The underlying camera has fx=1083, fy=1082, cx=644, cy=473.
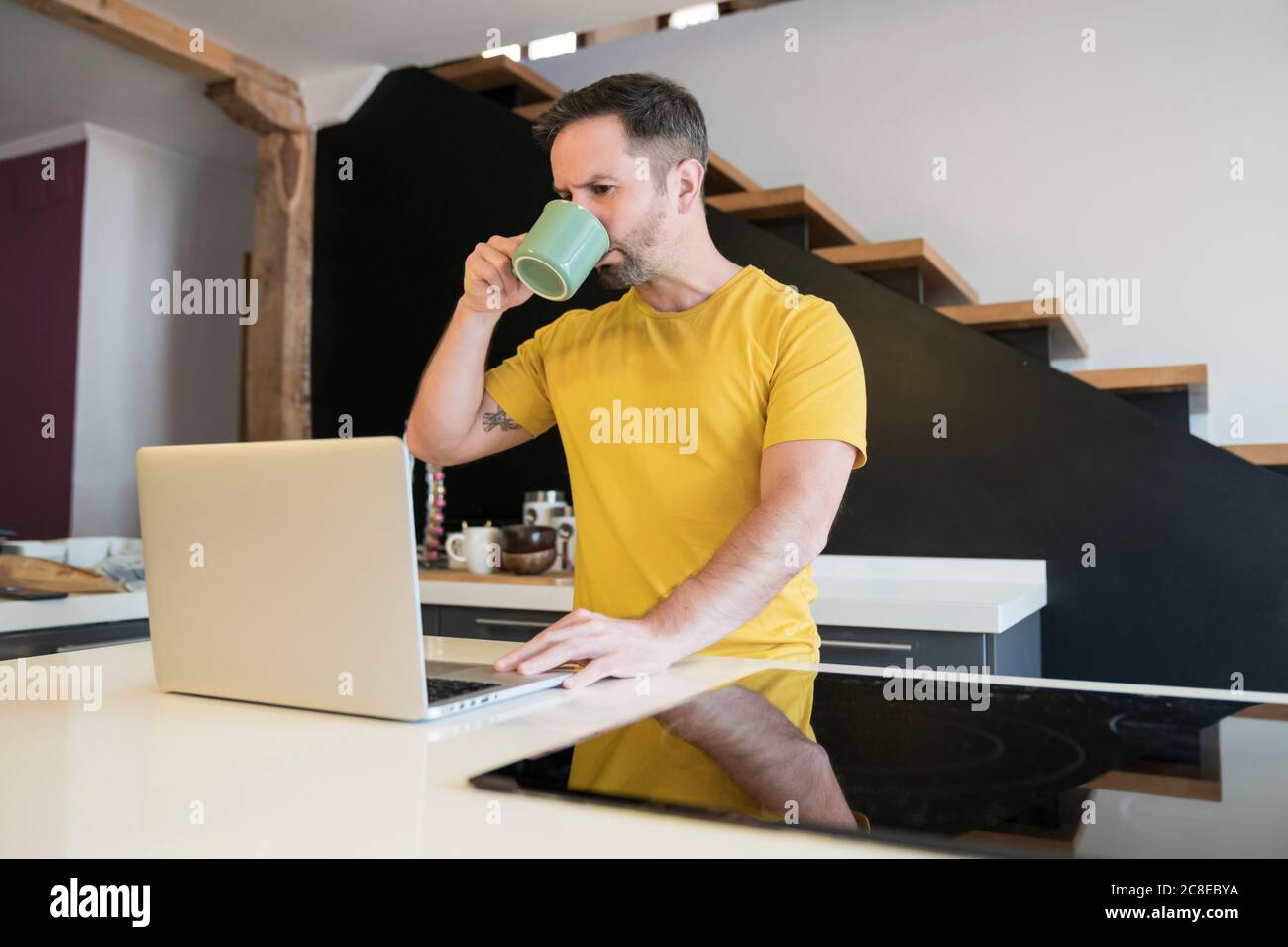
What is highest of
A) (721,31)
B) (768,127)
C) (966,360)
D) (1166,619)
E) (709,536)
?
(721,31)

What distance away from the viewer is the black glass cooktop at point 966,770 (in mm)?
565

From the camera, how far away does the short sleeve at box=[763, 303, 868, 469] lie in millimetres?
1344

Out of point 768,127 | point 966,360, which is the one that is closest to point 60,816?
point 966,360

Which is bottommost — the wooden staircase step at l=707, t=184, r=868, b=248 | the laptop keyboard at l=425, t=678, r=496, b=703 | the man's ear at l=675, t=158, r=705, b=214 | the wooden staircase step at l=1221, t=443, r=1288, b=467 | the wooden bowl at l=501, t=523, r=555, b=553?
the laptop keyboard at l=425, t=678, r=496, b=703

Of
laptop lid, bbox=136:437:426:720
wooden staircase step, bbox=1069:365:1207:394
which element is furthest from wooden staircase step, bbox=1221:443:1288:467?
laptop lid, bbox=136:437:426:720

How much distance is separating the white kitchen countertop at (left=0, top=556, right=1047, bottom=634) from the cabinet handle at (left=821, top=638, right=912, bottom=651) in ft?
0.13

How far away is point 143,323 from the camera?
511cm

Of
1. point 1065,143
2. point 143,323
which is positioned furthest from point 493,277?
point 143,323

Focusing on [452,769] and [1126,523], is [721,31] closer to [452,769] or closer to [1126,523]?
[1126,523]

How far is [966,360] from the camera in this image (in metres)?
2.65

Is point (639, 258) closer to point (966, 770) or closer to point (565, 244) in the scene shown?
point (565, 244)

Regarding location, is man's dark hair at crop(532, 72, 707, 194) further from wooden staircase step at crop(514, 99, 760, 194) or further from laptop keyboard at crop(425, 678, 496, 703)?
wooden staircase step at crop(514, 99, 760, 194)

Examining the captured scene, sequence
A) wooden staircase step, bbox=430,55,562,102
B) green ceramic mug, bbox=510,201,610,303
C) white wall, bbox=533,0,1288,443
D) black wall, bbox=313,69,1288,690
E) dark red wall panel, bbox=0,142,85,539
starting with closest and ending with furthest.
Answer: green ceramic mug, bbox=510,201,610,303 < black wall, bbox=313,69,1288,690 < white wall, bbox=533,0,1288,443 < wooden staircase step, bbox=430,55,562,102 < dark red wall panel, bbox=0,142,85,539
